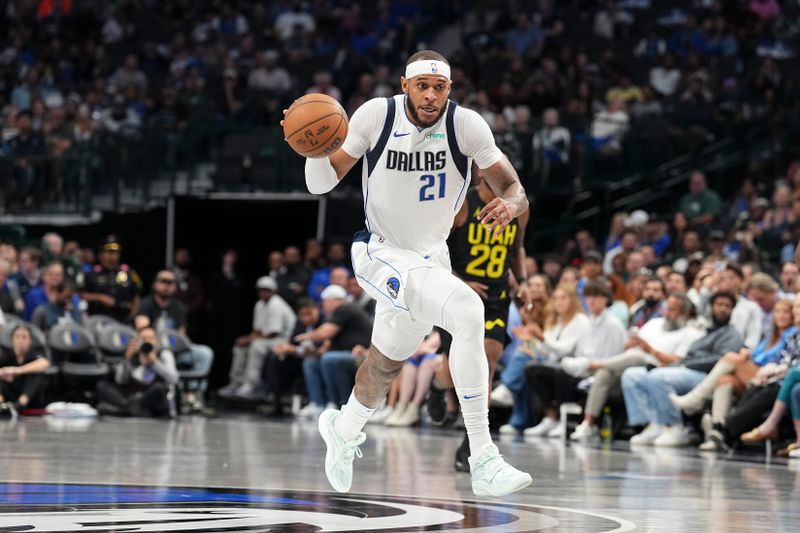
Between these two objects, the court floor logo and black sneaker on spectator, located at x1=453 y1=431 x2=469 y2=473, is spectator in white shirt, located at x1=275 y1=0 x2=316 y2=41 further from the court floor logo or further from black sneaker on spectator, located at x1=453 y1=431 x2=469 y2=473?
the court floor logo

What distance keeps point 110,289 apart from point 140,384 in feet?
8.08

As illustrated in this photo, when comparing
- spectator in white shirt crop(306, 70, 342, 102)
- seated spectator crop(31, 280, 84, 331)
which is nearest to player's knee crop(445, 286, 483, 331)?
seated spectator crop(31, 280, 84, 331)

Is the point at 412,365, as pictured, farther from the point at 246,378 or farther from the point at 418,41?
the point at 418,41

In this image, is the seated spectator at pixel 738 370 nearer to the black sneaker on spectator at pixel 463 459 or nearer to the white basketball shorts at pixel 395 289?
the black sneaker on spectator at pixel 463 459

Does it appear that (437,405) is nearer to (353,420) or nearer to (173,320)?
(353,420)

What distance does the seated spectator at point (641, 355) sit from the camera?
46.8ft

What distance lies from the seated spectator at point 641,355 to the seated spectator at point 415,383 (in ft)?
6.25

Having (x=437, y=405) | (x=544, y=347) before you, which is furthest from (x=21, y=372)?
(x=437, y=405)

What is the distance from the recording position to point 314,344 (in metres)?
17.6

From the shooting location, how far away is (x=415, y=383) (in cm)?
1612

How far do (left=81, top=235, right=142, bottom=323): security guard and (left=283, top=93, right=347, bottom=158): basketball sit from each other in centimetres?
1121

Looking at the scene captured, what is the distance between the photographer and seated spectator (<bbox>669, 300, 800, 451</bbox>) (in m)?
13.0

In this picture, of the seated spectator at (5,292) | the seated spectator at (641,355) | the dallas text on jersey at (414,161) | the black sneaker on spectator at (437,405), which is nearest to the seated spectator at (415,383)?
the seated spectator at (641,355)

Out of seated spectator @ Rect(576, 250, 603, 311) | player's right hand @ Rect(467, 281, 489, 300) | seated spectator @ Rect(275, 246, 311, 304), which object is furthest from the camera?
seated spectator @ Rect(275, 246, 311, 304)
